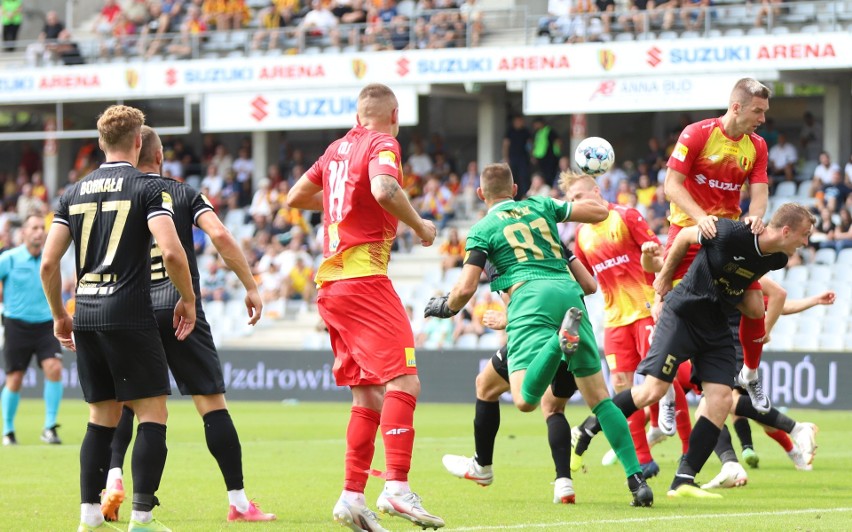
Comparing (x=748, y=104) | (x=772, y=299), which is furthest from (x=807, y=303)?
(x=748, y=104)

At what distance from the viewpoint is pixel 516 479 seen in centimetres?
1098

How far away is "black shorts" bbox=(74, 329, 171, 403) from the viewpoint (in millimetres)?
7320

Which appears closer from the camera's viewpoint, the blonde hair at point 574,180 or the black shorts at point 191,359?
the black shorts at point 191,359

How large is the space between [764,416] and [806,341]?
10851mm

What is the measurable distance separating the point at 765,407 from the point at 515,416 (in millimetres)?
8883

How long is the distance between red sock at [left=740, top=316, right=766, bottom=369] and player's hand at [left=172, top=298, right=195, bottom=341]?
14.8 ft

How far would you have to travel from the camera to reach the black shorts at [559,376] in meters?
9.11

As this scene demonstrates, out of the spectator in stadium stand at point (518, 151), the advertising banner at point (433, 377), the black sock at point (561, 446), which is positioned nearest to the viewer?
the black sock at point (561, 446)

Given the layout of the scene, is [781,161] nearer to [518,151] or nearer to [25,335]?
[518,151]

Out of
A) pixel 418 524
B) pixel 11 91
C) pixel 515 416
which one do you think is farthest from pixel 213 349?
pixel 11 91

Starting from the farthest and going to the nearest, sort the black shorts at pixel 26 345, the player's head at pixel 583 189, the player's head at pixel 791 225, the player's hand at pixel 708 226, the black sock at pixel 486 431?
the black shorts at pixel 26 345 → the player's head at pixel 583 189 → the black sock at pixel 486 431 → the player's hand at pixel 708 226 → the player's head at pixel 791 225

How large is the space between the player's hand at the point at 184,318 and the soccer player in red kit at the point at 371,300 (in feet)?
2.57

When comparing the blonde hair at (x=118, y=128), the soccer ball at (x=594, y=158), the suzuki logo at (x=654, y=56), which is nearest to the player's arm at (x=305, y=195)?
the blonde hair at (x=118, y=128)

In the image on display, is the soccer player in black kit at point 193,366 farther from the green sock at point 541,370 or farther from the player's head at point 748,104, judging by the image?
the player's head at point 748,104
